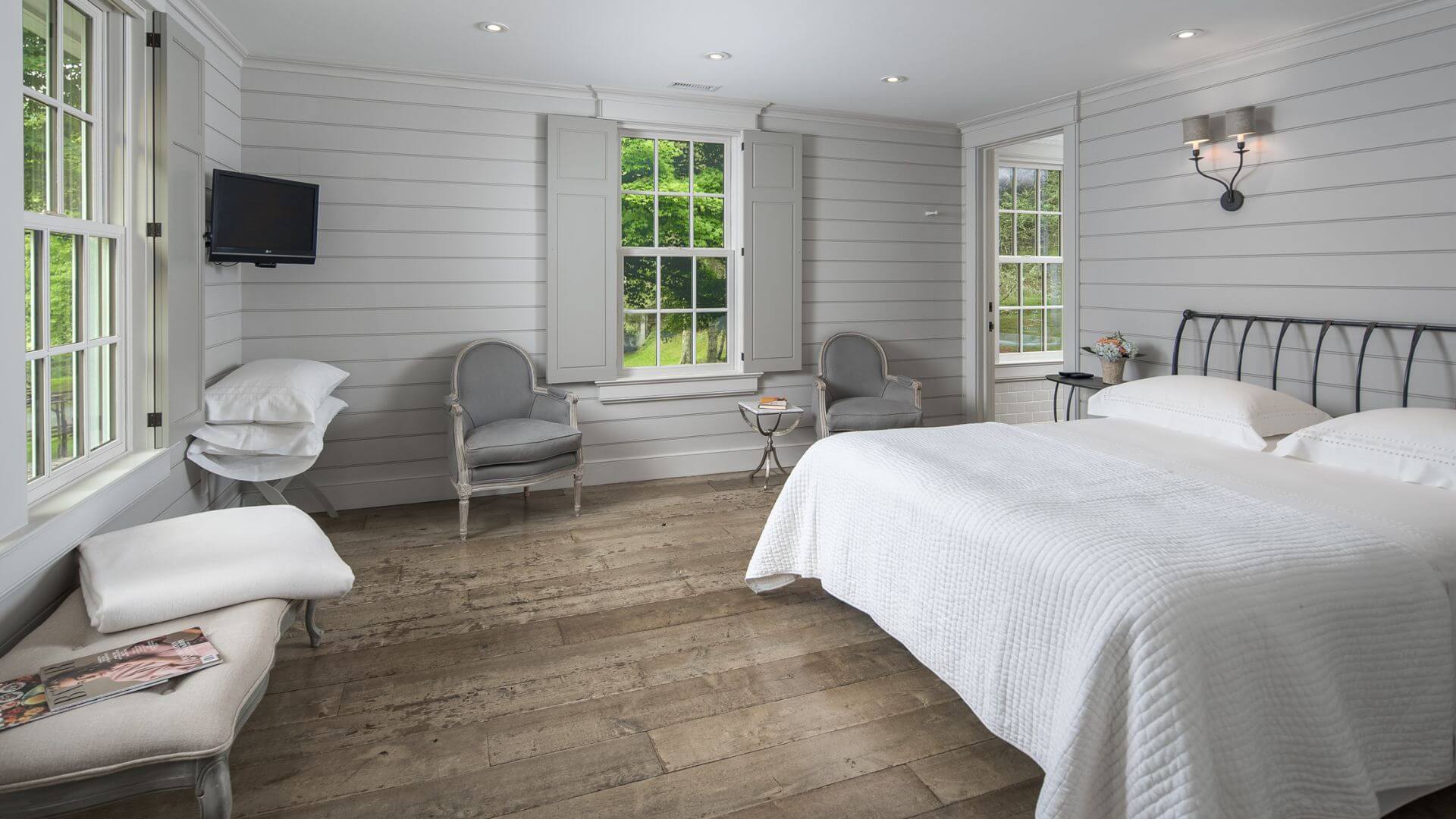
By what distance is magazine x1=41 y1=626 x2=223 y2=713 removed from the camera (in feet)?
5.68

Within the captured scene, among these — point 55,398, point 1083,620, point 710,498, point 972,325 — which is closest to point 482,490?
point 710,498

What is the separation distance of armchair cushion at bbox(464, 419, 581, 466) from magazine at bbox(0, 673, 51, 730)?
8.29 ft

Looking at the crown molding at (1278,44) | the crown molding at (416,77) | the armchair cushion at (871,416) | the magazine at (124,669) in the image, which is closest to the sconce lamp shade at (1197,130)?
the crown molding at (1278,44)

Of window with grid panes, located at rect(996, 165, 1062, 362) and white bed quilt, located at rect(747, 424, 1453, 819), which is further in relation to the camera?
window with grid panes, located at rect(996, 165, 1062, 362)

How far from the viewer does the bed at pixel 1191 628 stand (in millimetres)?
1715

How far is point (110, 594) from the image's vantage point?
2105 millimetres

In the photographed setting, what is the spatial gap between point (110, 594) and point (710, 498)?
327 cm

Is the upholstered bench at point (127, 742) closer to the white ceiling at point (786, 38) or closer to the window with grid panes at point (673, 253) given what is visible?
the white ceiling at point (786, 38)

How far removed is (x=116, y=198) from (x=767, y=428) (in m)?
3.40

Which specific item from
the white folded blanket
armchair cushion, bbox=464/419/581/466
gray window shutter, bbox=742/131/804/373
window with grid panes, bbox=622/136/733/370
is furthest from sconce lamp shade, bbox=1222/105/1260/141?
the white folded blanket

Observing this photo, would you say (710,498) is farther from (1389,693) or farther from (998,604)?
(1389,693)

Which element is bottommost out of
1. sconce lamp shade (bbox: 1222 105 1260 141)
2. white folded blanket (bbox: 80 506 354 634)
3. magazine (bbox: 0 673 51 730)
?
magazine (bbox: 0 673 51 730)

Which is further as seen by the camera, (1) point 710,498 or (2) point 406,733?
(1) point 710,498

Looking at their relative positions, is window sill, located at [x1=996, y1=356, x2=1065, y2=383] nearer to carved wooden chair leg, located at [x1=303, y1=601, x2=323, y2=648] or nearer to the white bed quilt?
the white bed quilt
